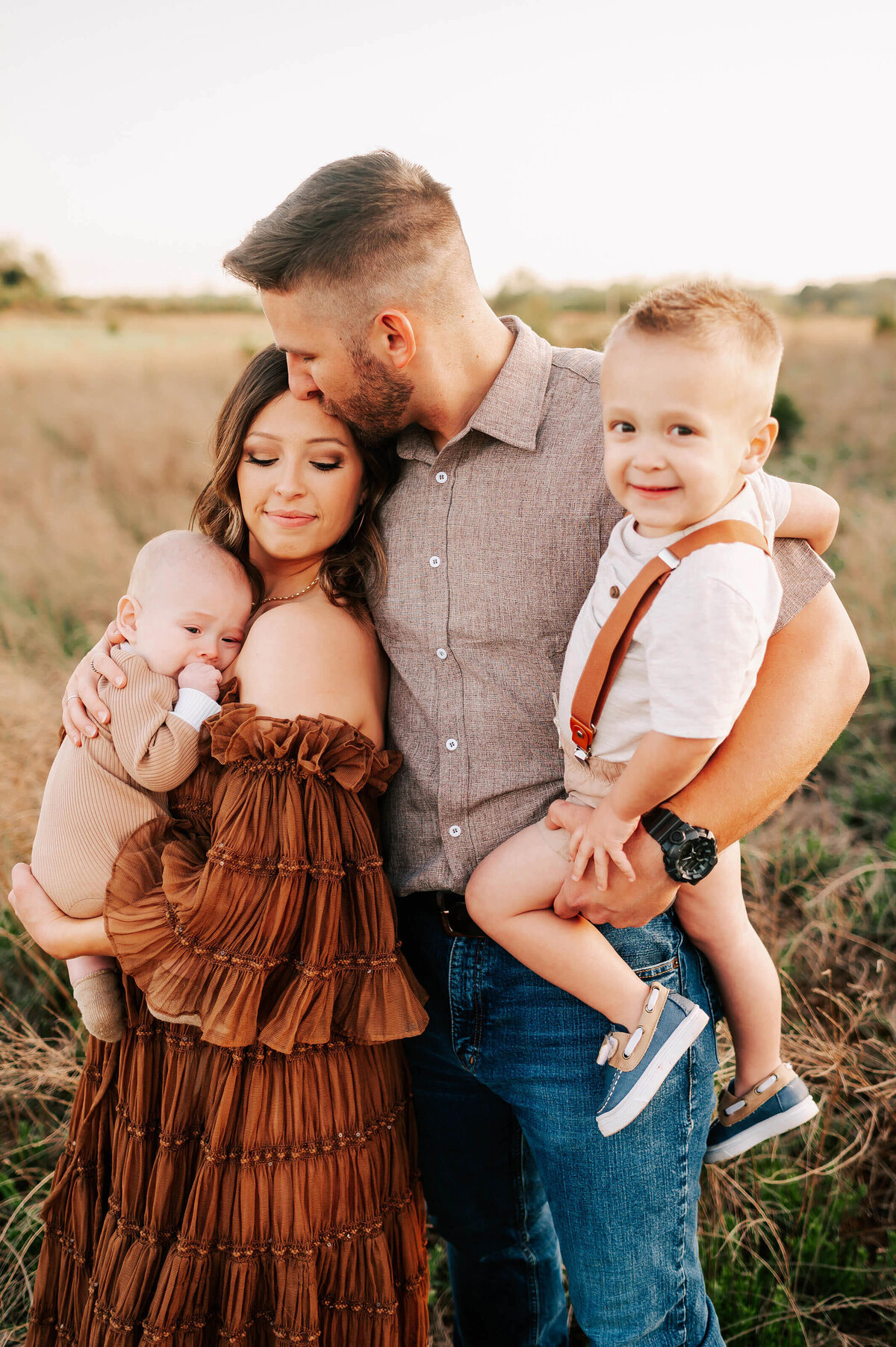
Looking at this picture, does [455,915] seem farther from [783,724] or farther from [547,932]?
[783,724]

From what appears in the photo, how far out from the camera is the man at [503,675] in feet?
5.77

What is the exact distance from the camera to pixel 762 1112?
1.97m

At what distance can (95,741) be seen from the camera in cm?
204

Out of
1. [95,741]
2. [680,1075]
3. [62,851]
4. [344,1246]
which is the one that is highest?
[95,741]

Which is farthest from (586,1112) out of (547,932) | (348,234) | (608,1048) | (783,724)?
(348,234)

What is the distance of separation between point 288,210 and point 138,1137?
1933 millimetres

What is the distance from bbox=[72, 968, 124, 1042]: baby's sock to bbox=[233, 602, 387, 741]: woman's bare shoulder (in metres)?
0.67

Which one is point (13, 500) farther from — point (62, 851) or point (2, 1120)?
point (62, 851)

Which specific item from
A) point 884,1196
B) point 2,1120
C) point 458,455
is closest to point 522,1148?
point 884,1196

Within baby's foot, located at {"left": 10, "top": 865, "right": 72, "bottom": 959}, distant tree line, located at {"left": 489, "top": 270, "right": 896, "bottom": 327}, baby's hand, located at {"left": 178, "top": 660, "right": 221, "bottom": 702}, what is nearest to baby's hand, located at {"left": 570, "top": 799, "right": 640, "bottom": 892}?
baby's hand, located at {"left": 178, "top": 660, "right": 221, "bottom": 702}

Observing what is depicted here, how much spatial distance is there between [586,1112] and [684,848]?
1.86 feet

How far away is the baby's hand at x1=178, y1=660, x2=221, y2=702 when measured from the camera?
2035mm

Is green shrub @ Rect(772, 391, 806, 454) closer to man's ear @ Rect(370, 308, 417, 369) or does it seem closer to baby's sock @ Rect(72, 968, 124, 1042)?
man's ear @ Rect(370, 308, 417, 369)

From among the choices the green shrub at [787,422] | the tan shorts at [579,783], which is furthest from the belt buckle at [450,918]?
the green shrub at [787,422]
